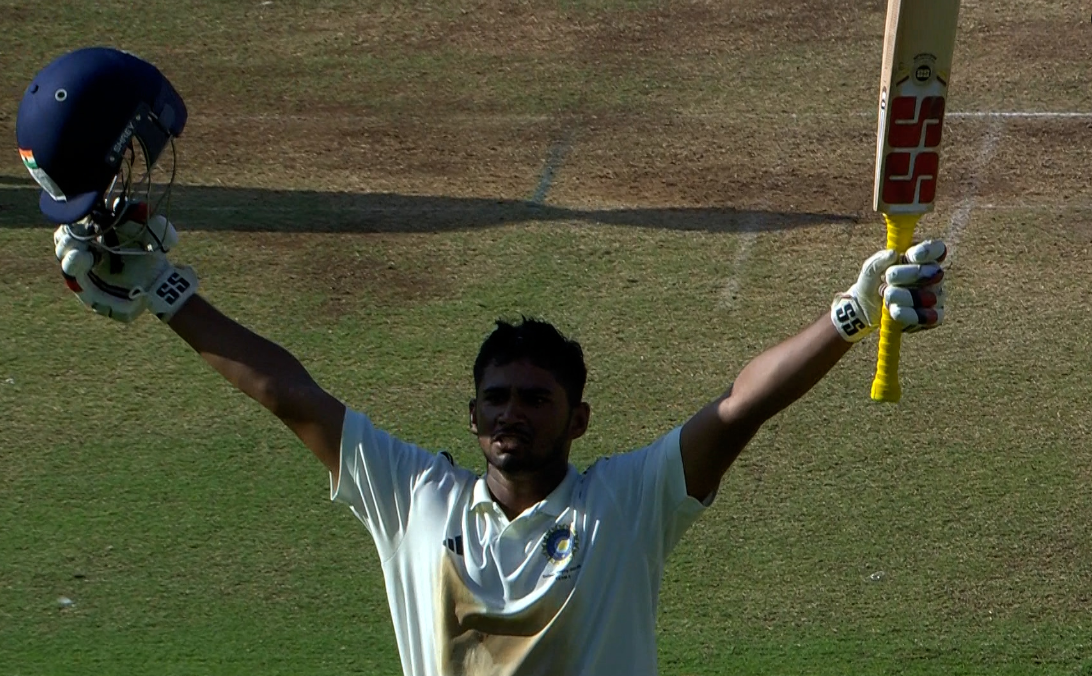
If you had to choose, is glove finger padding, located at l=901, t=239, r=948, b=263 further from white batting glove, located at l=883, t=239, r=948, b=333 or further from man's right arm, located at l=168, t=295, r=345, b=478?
man's right arm, located at l=168, t=295, r=345, b=478

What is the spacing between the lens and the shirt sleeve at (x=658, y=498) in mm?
3838

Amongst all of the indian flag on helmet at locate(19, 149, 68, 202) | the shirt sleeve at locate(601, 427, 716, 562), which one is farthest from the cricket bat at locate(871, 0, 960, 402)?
the indian flag on helmet at locate(19, 149, 68, 202)

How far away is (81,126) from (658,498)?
154 cm

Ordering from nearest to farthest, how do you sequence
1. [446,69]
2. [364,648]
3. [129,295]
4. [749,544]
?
[129,295] < [364,648] < [749,544] < [446,69]

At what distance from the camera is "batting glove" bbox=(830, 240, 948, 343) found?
3.62 meters

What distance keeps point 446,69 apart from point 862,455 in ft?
18.5

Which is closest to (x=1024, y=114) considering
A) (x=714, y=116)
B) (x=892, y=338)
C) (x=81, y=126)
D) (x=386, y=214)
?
(x=714, y=116)

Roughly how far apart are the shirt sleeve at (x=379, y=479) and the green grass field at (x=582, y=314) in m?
2.40

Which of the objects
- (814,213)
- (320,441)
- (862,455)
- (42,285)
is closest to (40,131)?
(320,441)

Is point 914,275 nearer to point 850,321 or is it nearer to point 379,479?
point 850,321

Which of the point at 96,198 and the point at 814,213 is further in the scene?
the point at 814,213

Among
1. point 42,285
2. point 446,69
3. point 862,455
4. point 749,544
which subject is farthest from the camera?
point 446,69

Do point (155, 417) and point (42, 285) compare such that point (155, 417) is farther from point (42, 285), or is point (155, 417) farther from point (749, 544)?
point (749, 544)

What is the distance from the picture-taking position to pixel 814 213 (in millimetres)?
10016
